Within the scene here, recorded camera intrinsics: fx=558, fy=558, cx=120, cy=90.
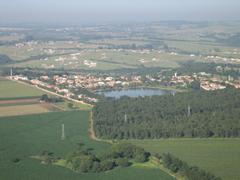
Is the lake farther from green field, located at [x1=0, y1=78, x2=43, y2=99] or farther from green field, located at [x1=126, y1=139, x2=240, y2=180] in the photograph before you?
green field, located at [x1=126, y1=139, x2=240, y2=180]

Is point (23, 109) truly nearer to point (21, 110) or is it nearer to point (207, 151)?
point (21, 110)

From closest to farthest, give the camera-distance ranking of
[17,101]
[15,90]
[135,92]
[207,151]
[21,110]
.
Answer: [207,151]
[21,110]
[17,101]
[15,90]
[135,92]

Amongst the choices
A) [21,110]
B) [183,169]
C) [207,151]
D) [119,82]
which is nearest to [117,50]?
[119,82]

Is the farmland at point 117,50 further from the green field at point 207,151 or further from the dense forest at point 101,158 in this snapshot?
the dense forest at point 101,158

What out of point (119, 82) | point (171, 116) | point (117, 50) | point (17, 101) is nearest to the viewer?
point (171, 116)

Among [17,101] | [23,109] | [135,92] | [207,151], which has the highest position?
[207,151]

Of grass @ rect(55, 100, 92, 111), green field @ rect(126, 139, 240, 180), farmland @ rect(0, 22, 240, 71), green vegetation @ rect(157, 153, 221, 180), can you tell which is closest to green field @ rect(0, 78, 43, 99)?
grass @ rect(55, 100, 92, 111)

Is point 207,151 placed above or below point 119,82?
above

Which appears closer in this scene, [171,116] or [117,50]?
[171,116]

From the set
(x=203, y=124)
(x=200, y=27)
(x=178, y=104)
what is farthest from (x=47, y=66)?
(x=200, y=27)
